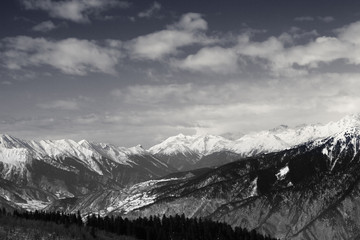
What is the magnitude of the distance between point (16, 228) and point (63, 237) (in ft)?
38.0

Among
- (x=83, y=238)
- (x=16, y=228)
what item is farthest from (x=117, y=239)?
(x=16, y=228)

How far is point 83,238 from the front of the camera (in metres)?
121

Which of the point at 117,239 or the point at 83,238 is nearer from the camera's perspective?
the point at 83,238

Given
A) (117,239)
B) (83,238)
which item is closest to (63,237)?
(83,238)

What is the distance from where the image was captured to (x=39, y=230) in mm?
120688

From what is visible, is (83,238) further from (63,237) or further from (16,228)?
(16,228)

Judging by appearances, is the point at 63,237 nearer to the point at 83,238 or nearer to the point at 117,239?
the point at 83,238

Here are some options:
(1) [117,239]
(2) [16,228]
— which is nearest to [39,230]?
(2) [16,228]

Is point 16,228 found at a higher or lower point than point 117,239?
higher

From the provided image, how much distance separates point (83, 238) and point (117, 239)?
89.6 feet

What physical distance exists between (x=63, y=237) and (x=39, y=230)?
27.4ft

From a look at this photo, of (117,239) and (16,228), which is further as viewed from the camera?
(117,239)

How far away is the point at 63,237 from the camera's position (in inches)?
4582

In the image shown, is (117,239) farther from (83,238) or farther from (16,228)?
(16,228)
